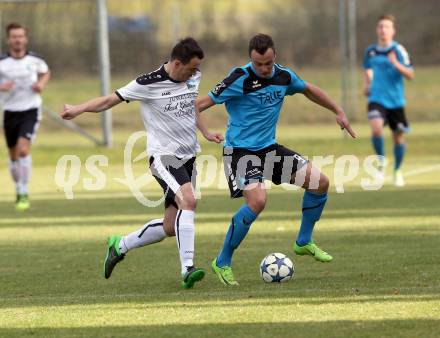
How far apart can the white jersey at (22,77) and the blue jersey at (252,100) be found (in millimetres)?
7481

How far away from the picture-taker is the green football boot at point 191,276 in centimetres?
880

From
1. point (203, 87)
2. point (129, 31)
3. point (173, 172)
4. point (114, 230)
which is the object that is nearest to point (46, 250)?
point (114, 230)

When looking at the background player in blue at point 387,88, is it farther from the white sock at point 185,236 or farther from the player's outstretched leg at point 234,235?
the white sock at point 185,236

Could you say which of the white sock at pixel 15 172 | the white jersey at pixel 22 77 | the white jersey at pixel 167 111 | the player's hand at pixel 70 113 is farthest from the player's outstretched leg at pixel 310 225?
the white jersey at pixel 22 77

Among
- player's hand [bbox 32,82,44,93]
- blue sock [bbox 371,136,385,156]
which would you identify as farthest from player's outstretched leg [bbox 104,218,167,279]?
blue sock [bbox 371,136,385,156]

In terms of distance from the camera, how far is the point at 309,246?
10117 millimetres

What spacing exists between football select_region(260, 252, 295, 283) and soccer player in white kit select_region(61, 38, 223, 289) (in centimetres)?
67

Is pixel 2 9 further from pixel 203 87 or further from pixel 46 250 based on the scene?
pixel 46 250

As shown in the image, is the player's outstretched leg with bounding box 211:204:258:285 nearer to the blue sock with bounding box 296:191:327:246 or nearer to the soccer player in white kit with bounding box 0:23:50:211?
the blue sock with bounding box 296:191:327:246

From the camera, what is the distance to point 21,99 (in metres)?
16.9

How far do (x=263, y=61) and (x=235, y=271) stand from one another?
180cm

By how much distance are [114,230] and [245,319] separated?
6014 millimetres

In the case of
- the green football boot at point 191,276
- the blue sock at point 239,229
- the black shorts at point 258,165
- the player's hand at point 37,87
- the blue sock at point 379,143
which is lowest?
the blue sock at point 379,143

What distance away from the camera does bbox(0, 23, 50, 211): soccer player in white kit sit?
16.6 meters
